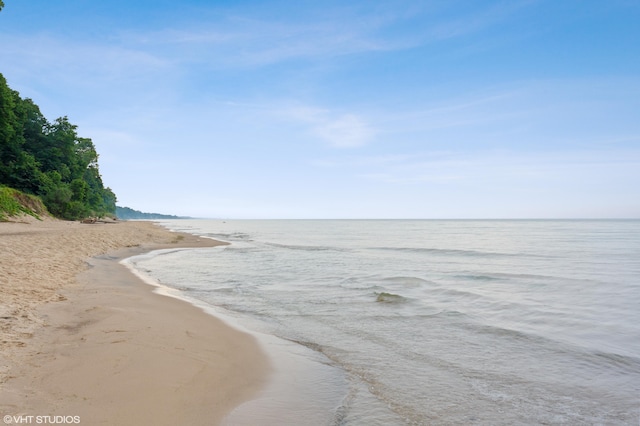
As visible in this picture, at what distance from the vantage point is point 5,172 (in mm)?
40750

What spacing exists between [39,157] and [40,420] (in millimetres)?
61555

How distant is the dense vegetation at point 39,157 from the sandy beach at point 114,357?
132 ft

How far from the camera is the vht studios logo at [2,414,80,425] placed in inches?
132

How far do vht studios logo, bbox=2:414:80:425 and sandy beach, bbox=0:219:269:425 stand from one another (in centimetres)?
4

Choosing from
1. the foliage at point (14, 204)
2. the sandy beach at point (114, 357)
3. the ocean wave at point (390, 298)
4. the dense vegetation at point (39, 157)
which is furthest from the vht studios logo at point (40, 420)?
the dense vegetation at point (39, 157)

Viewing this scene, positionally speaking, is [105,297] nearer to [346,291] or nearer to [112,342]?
[112,342]

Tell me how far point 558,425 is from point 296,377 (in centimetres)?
348

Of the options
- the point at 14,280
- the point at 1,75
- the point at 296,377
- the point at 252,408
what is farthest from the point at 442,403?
the point at 1,75

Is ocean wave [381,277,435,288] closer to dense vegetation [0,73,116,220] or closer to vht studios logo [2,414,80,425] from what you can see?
vht studios logo [2,414,80,425]

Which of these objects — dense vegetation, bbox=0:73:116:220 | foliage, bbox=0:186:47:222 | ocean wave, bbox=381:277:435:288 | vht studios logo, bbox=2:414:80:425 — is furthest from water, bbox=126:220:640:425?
dense vegetation, bbox=0:73:116:220

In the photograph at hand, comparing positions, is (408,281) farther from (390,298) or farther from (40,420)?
(40,420)

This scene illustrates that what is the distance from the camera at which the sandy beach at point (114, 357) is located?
3943 millimetres

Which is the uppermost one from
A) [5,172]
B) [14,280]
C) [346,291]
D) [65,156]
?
[65,156]

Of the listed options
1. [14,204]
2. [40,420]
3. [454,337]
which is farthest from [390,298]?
[14,204]
